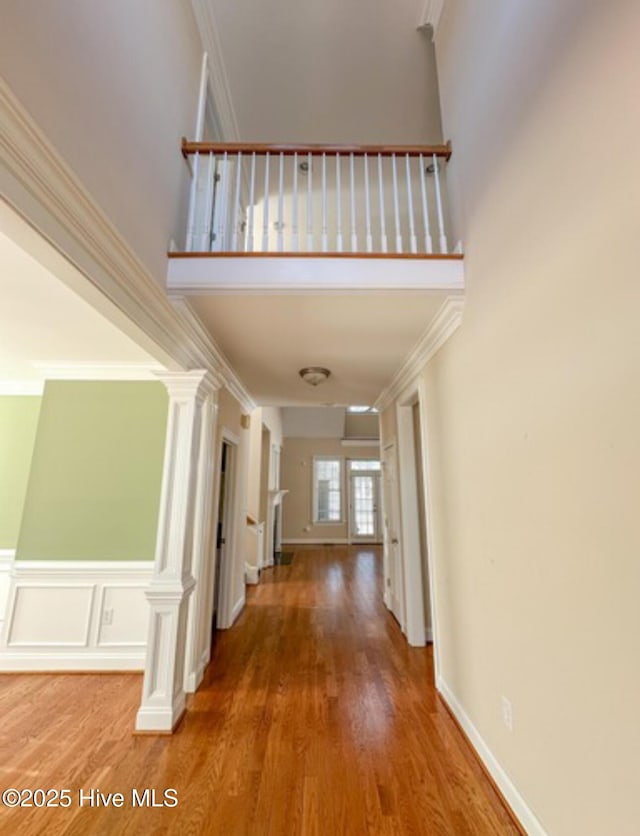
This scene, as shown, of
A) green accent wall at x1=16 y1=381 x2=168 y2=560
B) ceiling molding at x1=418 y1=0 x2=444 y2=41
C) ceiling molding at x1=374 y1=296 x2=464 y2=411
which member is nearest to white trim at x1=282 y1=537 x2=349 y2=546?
ceiling molding at x1=374 y1=296 x2=464 y2=411

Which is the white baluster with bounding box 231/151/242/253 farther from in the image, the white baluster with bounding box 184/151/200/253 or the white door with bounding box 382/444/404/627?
the white door with bounding box 382/444/404/627

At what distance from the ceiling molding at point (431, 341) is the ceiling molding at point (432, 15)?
240cm

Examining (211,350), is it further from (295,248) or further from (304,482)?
(304,482)

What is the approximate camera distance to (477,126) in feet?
6.81

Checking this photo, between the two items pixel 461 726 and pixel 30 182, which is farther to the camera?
pixel 461 726

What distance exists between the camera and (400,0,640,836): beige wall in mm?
1059

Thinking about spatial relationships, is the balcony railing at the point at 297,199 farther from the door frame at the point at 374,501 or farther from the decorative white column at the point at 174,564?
the door frame at the point at 374,501

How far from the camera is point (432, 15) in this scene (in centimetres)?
288

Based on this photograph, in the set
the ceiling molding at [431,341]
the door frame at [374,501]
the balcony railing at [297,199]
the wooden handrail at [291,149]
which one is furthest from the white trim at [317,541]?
the wooden handrail at [291,149]

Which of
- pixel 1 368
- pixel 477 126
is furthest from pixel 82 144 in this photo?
pixel 1 368

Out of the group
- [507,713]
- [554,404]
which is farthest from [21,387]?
[507,713]

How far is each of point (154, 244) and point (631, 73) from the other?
6.46 ft

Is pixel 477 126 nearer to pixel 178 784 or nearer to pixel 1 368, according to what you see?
pixel 178 784

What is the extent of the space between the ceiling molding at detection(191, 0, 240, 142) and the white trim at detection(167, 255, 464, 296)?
2.17m
